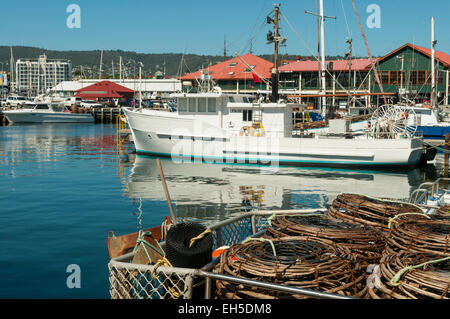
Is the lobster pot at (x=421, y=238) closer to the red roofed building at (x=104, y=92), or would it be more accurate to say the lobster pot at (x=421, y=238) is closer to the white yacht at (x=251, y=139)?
the white yacht at (x=251, y=139)

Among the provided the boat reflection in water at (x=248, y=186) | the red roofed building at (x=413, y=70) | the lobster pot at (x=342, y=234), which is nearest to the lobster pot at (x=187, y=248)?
the lobster pot at (x=342, y=234)

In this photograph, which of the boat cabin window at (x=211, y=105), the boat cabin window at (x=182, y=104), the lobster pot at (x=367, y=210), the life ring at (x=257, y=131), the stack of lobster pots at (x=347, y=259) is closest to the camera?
the stack of lobster pots at (x=347, y=259)

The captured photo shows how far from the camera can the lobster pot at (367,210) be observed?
5270 millimetres

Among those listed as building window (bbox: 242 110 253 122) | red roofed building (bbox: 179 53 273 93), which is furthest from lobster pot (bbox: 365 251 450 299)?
red roofed building (bbox: 179 53 273 93)

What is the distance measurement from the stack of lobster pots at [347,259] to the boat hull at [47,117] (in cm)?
5808

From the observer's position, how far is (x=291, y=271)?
3457 mm

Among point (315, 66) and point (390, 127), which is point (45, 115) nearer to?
point (315, 66)

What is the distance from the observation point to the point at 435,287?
119 inches

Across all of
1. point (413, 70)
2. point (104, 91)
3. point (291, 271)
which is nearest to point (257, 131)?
point (291, 271)

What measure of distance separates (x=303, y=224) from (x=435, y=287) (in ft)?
6.08

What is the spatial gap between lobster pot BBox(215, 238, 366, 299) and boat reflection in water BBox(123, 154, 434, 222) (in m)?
8.44

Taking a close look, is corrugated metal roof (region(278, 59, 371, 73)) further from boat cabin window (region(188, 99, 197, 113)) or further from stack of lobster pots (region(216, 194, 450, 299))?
stack of lobster pots (region(216, 194, 450, 299))

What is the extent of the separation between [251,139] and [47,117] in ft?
143

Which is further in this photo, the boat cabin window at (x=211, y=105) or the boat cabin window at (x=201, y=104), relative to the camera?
the boat cabin window at (x=201, y=104)
